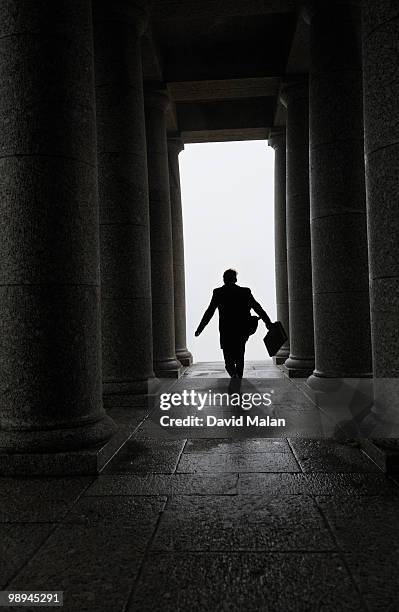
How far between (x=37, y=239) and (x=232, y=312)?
24.1ft

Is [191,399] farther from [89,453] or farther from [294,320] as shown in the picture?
[89,453]

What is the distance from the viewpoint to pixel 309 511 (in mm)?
6207

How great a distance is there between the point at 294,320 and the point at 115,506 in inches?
525

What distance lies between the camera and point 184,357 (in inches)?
998

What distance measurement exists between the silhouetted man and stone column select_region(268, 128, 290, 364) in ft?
37.4

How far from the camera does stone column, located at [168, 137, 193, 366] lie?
85.3 ft

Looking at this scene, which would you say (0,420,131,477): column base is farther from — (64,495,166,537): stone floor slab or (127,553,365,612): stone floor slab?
(127,553,365,612): stone floor slab

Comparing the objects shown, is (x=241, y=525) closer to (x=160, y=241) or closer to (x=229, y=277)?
(x=229, y=277)

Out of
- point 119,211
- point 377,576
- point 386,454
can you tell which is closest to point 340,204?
point 119,211

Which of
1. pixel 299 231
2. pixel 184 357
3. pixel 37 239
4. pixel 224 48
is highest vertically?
pixel 224 48

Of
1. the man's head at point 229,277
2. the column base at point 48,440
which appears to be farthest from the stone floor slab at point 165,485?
the man's head at point 229,277

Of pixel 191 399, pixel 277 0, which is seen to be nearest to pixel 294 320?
pixel 191 399

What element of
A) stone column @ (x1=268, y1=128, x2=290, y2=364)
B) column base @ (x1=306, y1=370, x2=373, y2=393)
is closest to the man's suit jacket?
column base @ (x1=306, y1=370, x2=373, y2=393)

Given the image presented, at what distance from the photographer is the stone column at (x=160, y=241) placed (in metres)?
19.6
